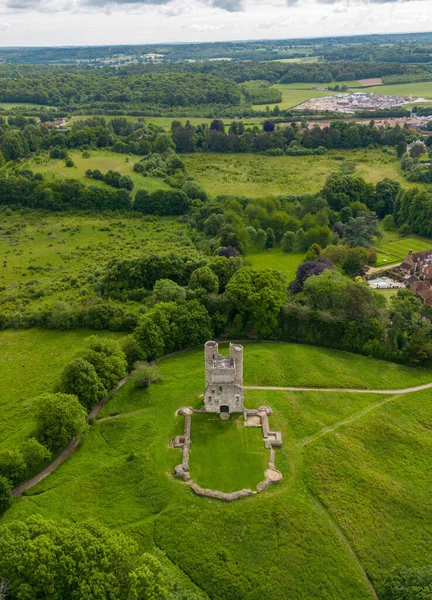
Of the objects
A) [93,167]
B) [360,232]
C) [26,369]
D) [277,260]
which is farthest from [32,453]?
[93,167]

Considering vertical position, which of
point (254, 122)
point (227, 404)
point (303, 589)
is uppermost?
point (254, 122)

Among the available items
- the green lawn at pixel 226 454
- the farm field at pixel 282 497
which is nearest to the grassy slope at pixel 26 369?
the farm field at pixel 282 497

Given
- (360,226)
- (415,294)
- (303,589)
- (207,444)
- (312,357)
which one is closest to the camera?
(303,589)

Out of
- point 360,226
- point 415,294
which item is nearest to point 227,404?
point 415,294

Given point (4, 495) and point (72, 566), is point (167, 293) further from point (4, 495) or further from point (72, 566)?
point (72, 566)

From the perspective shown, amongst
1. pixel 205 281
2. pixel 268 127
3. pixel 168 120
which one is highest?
pixel 168 120

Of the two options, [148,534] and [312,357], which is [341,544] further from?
[312,357]
